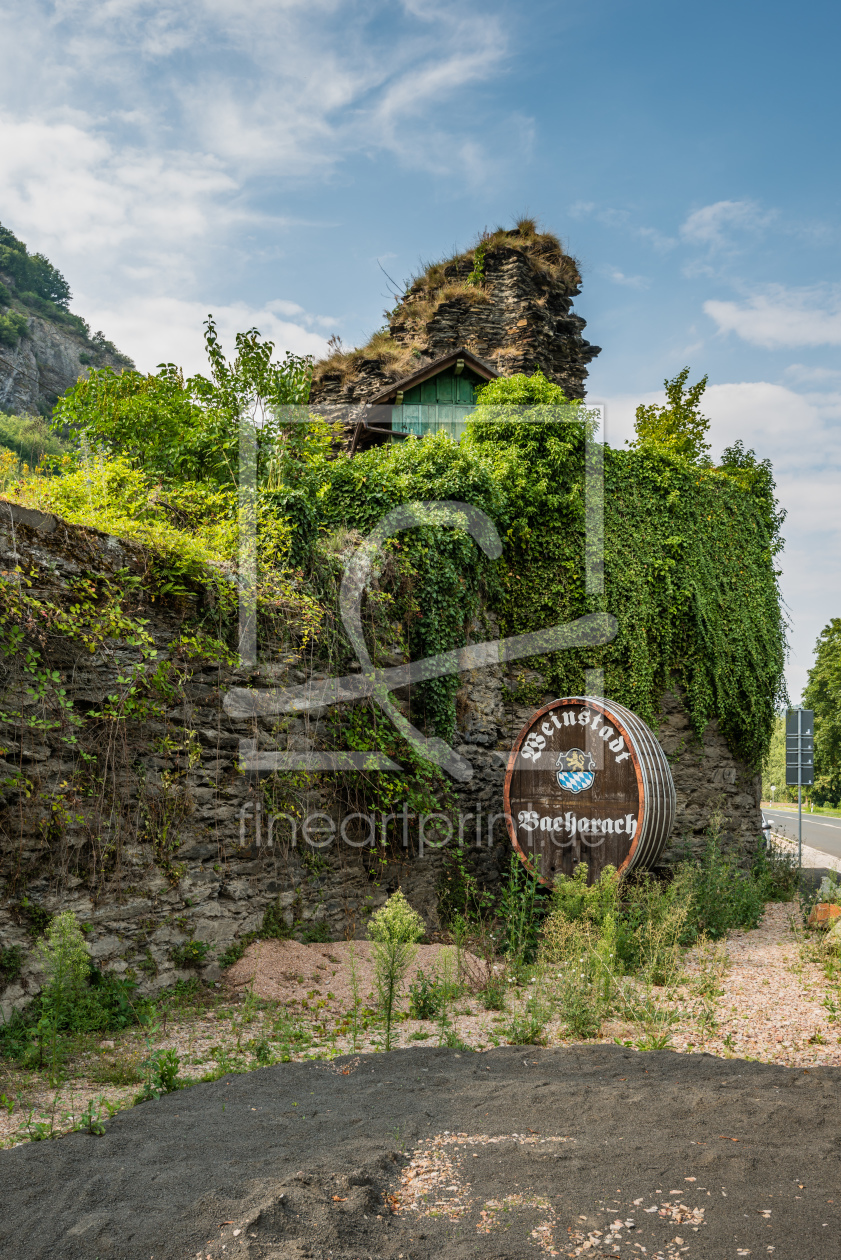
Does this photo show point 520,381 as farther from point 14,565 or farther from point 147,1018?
point 147,1018

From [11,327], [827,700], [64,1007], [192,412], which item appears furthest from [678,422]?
[11,327]

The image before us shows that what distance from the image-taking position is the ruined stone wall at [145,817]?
4418 mm

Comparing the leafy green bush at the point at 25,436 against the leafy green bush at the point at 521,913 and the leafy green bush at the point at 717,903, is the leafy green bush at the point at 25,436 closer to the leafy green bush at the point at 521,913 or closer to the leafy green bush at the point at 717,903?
the leafy green bush at the point at 521,913

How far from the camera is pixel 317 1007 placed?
16.4 feet

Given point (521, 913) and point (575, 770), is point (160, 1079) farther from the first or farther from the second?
point (575, 770)

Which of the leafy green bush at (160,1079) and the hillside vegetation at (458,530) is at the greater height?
the hillside vegetation at (458,530)

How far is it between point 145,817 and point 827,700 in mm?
38320

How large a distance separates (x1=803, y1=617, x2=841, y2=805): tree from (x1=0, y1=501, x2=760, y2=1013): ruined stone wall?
34415mm

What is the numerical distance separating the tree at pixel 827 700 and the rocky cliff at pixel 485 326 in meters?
25.8

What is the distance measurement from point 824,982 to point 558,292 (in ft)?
48.2

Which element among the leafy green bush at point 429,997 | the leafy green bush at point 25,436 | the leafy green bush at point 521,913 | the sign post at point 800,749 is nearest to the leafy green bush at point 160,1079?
the leafy green bush at point 429,997

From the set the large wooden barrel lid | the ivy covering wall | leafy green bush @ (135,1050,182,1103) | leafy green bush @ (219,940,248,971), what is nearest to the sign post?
the ivy covering wall

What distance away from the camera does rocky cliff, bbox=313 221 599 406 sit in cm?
1588

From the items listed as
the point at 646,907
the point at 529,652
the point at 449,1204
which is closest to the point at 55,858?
the point at 449,1204
